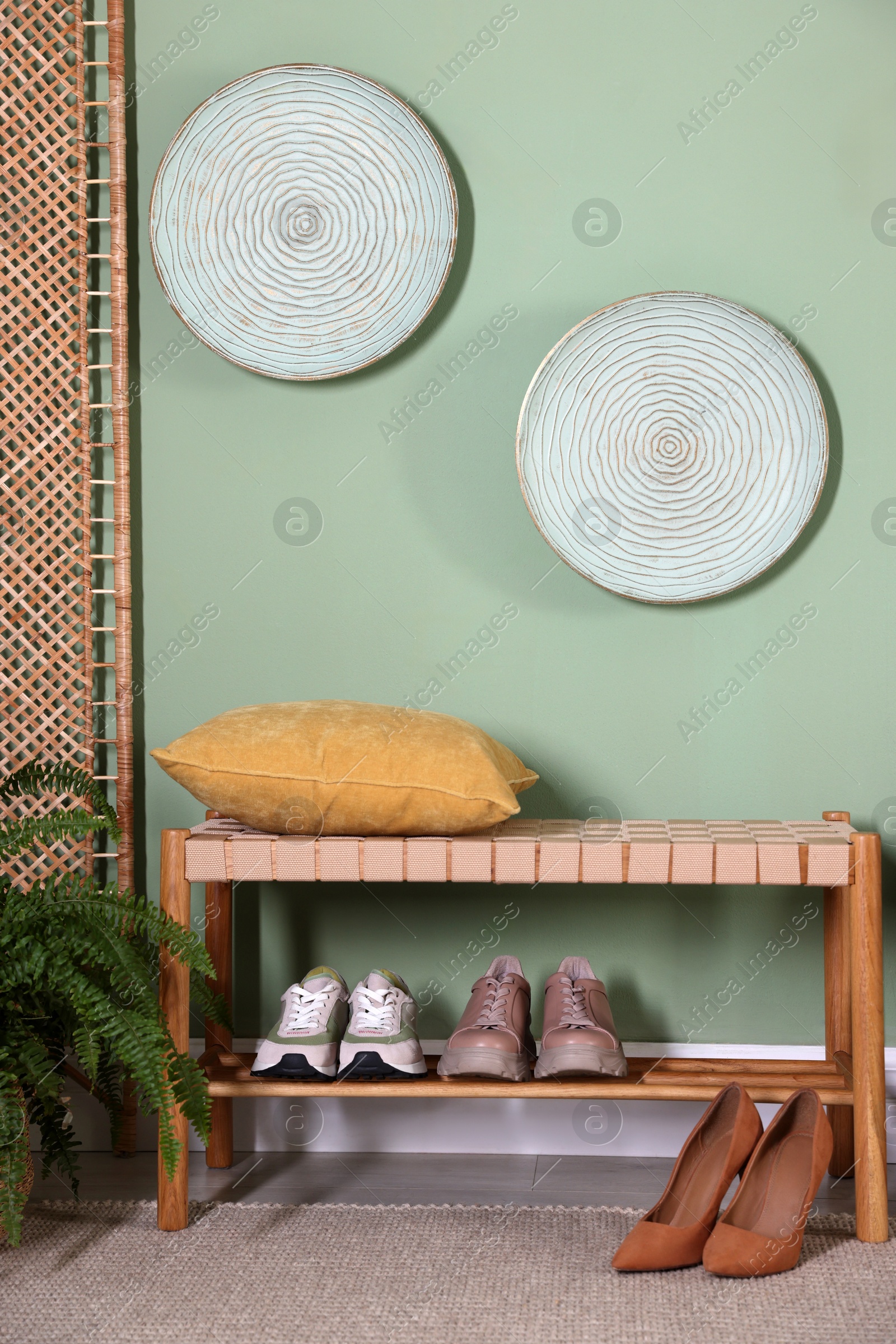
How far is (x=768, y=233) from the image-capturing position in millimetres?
1950

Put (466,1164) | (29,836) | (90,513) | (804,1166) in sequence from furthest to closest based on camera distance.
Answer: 1. (90,513)
2. (466,1164)
3. (29,836)
4. (804,1166)

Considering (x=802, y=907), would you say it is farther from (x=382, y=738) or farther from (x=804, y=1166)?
(x=382, y=738)

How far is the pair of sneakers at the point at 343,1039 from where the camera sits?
62.3 inches

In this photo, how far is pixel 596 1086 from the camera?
1566mm

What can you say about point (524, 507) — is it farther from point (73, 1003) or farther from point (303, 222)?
point (73, 1003)

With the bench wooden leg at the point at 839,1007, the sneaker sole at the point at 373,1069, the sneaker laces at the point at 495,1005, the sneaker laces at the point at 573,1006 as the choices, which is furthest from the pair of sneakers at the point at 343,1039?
the bench wooden leg at the point at 839,1007

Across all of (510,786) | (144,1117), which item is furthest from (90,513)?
(144,1117)

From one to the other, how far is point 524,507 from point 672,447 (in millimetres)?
298

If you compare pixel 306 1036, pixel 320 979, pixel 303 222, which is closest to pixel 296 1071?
pixel 306 1036

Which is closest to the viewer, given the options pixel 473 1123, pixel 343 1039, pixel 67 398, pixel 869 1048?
pixel 869 1048

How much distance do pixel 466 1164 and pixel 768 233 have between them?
1820 mm

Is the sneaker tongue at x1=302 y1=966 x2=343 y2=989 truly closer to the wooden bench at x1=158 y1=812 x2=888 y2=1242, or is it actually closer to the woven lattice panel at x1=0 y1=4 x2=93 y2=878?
the wooden bench at x1=158 y1=812 x2=888 y2=1242

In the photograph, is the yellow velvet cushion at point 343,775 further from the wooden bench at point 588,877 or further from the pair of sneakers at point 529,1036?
the pair of sneakers at point 529,1036

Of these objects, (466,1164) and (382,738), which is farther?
(466,1164)
